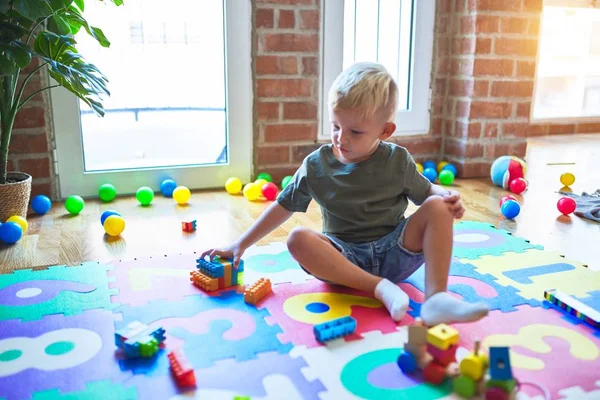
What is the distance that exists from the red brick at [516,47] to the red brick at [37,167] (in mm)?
2097

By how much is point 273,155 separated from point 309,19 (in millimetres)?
625

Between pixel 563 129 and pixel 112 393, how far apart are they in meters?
4.27

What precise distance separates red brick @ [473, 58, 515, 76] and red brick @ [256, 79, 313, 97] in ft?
2.67

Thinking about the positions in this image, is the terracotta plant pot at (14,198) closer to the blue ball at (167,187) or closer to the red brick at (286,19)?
the blue ball at (167,187)

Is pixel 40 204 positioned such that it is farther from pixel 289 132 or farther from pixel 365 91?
pixel 365 91

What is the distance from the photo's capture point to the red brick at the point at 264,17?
2463 mm

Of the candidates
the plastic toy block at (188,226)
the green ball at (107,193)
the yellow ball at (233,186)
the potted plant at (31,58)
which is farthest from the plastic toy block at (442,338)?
the green ball at (107,193)

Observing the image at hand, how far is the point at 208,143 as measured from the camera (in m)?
2.63

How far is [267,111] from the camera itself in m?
2.58

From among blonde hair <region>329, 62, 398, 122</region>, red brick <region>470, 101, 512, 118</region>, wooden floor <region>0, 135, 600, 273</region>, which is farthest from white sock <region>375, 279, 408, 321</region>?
red brick <region>470, 101, 512, 118</region>

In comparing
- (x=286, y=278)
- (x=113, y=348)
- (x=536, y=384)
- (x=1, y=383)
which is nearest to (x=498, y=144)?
(x=286, y=278)

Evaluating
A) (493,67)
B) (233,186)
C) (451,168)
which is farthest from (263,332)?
(493,67)

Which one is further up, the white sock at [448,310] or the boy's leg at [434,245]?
the boy's leg at [434,245]

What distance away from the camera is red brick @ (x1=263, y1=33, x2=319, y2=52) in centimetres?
251
